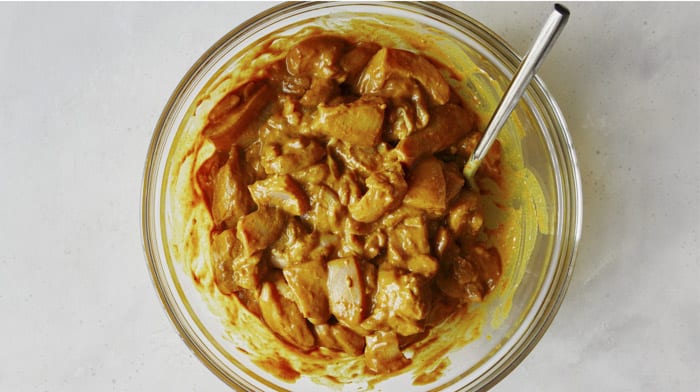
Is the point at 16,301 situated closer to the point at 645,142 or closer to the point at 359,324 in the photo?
the point at 359,324

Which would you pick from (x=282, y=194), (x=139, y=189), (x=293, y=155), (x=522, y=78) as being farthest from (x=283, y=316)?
(x=522, y=78)

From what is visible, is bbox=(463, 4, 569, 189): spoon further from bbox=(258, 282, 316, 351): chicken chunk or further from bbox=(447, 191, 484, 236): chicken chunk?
bbox=(258, 282, 316, 351): chicken chunk

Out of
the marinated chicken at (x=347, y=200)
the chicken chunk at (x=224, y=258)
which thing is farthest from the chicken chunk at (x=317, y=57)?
the chicken chunk at (x=224, y=258)

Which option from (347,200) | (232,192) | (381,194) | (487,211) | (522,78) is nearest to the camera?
(522,78)

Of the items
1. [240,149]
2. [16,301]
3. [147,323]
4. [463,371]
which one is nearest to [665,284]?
[463,371]

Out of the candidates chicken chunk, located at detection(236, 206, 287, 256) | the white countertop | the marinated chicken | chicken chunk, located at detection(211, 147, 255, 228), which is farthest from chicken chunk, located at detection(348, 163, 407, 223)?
the white countertop

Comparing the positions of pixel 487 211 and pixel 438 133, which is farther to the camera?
pixel 487 211

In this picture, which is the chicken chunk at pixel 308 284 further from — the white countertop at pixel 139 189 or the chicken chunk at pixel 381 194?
the white countertop at pixel 139 189

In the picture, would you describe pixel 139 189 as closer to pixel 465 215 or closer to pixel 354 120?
pixel 354 120
